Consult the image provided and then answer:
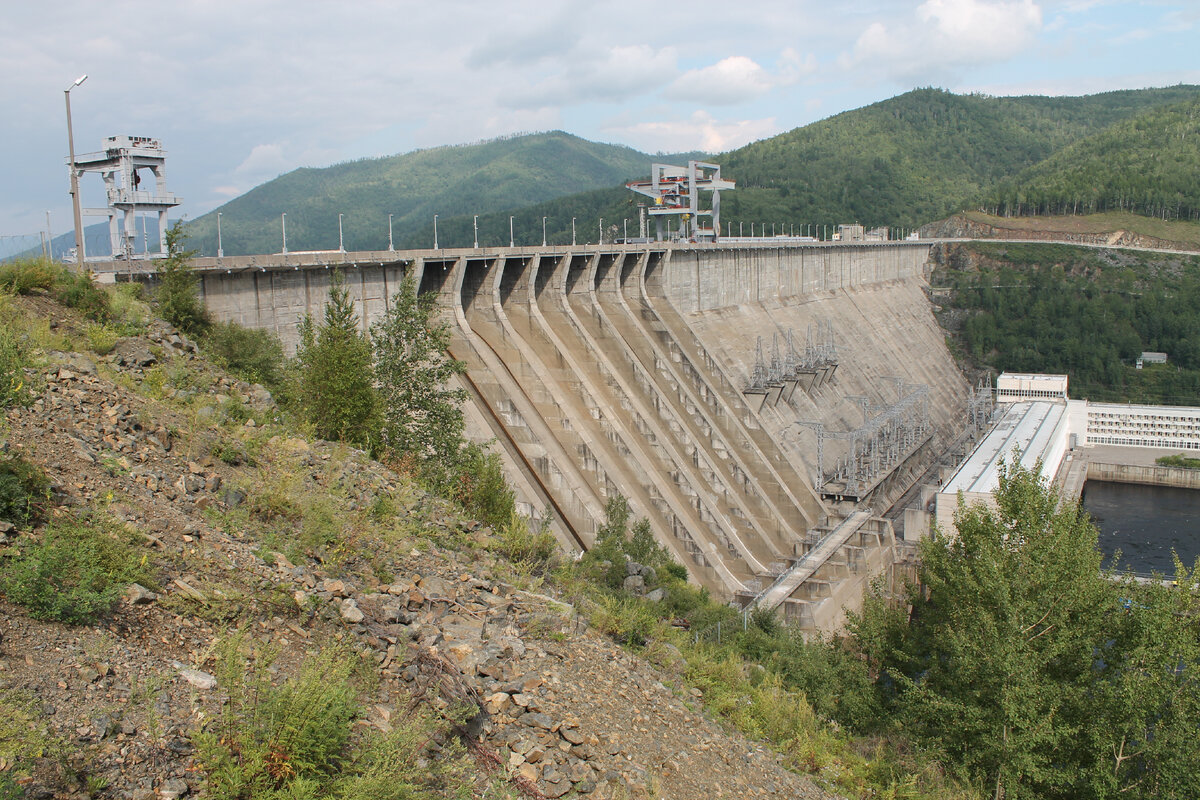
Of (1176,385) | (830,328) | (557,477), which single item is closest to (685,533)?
(557,477)

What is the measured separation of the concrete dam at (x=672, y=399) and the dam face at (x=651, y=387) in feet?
0.19

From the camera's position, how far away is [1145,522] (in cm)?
4550

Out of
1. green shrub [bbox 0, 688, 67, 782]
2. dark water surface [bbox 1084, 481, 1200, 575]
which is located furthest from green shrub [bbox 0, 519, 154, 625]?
dark water surface [bbox 1084, 481, 1200, 575]

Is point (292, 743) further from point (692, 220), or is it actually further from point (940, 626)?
point (692, 220)

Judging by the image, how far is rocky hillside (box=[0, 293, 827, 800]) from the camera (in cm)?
605

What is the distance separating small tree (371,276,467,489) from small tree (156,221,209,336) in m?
3.37

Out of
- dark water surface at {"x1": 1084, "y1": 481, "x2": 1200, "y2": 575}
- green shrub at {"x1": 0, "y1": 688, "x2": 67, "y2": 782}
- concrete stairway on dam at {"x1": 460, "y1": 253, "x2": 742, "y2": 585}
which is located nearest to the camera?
green shrub at {"x1": 0, "y1": 688, "x2": 67, "y2": 782}

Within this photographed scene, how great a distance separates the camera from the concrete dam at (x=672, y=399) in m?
22.8

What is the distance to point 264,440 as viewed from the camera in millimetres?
11844

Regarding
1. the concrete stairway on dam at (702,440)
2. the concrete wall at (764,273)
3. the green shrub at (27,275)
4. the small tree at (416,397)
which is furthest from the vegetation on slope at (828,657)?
the concrete wall at (764,273)

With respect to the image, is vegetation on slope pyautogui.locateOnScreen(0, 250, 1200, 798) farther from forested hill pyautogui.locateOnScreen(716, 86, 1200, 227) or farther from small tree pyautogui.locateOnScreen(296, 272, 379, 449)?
forested hill pyautogui.locateOnScreen(716, 86, 1200, 227)

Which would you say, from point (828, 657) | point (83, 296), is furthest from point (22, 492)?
point (828, 657)

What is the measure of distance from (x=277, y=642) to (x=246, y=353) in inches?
427

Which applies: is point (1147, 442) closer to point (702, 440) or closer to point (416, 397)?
point (702, 440)
